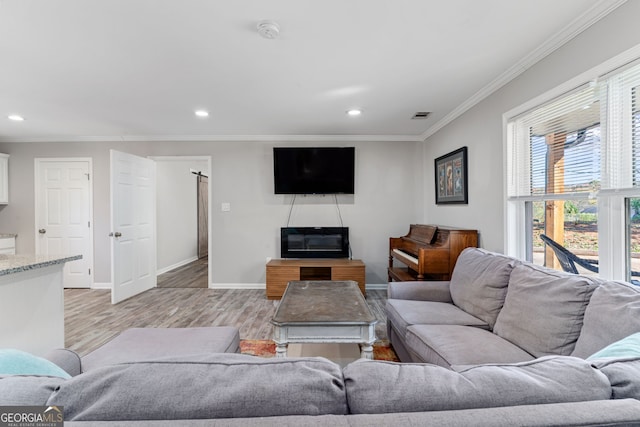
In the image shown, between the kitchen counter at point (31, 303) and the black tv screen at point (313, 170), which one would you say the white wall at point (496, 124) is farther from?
the kitchen counter at point (31, 303)

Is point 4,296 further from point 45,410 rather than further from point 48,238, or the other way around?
point 48,238

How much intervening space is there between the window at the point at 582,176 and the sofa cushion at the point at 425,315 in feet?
2.62

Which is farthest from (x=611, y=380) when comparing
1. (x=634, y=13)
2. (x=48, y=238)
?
(x=48, y=238)

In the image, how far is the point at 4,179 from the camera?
14.4ft

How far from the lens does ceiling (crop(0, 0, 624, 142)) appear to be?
165 cm

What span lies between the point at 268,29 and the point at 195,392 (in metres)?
1.93

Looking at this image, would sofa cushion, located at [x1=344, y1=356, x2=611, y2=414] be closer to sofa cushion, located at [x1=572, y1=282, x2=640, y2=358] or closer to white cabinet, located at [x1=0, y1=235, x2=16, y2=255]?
sofa cushion, located at [x1=572, y1=282, x2=640, y2=358]

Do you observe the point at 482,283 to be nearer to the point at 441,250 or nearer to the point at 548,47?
the point at 441,250

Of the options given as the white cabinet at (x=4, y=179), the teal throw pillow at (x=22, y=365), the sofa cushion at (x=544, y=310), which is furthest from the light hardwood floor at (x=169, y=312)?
the teal throw pillow at (x=22, y=365)

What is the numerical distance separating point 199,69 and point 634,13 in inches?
109

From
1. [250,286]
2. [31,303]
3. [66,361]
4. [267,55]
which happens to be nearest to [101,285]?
[250,286]

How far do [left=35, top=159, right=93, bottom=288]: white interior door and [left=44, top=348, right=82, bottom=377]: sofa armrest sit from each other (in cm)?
397

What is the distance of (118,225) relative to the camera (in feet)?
12.4

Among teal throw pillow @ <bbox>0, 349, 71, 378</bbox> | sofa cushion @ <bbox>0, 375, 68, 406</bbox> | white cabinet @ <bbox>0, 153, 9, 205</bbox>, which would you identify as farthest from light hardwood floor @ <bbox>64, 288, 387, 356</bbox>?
sofa cushion @ <bbox>0, 375, 68, 406</bbox>
